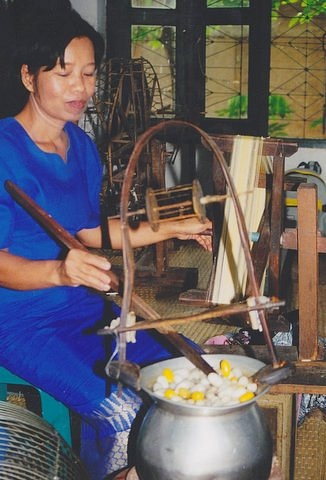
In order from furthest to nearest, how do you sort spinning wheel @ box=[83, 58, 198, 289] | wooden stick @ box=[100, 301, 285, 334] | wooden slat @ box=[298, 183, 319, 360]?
spinning wheel @ box=[83, 58, 198, 289] → wooden slat @ box=[298, 183, 319, 360] → wooden stick @ box=[100, 301, 285, 334]

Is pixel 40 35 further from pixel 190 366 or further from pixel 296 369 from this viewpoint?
pixel 296 369

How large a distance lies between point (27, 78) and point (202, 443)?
4.41 feet

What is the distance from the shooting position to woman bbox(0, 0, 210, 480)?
2059mm

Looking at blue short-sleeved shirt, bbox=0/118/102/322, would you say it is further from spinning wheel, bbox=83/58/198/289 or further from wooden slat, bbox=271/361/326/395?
spinning wheel, bbox=83/58/198/289

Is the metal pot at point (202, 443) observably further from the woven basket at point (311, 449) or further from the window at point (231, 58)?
the window at point (231, 58)

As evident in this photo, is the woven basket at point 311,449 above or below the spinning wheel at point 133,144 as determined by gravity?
below

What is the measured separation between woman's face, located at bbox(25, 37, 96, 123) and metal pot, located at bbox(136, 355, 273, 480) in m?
1.03

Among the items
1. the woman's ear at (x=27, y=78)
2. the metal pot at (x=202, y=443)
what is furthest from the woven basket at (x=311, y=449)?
the woman's ear at (x=27, y=78)

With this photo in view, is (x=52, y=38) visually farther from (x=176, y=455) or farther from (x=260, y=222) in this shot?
(x=176, y=455)

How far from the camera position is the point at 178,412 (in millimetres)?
1628

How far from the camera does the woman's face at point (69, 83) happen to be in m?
2.21

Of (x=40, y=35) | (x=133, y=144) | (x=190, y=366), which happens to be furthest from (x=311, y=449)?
(x=133, y=144)

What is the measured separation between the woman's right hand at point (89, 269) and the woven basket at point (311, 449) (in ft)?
4.92

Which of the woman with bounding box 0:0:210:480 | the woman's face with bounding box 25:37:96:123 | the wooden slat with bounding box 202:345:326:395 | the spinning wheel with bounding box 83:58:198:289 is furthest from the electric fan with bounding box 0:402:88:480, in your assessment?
the spinning wheel with bounding box 83:58:198:289
